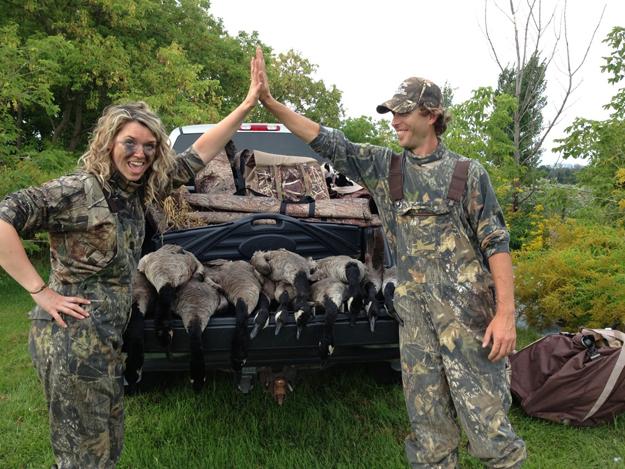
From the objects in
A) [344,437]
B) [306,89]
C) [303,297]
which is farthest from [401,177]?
[306,89]

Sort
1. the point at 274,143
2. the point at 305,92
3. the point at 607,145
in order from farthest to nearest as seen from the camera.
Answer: the point at 305,92
the point at 607,145
the point at 274,143

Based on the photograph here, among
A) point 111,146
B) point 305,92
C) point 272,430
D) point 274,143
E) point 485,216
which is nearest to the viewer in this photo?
point 111,146

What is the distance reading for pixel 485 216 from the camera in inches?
109

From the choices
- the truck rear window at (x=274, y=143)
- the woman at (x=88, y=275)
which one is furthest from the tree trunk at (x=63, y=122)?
the woman at (x=88, y=275)

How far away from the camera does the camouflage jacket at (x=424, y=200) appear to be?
2.79 metres

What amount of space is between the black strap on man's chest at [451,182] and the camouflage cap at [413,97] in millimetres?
312

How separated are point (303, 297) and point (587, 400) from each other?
2.68 m

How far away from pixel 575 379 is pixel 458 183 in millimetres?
2440

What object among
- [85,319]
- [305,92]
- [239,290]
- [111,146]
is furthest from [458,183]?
[305,92]

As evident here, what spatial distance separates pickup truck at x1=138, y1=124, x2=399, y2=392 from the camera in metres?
2.99

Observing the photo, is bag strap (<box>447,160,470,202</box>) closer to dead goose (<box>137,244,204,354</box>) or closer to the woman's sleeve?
dead goose (<box>137,244,204,354</box>)

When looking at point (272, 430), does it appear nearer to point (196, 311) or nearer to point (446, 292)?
point (196, 311)

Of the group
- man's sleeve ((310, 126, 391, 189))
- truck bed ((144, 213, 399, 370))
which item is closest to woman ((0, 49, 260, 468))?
truck bed ((144, 213, 399, 370))

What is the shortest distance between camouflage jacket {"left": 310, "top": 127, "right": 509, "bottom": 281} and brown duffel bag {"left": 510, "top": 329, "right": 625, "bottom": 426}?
202 centimetres
